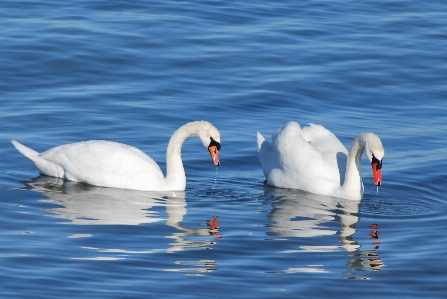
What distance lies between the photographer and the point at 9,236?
10.4m

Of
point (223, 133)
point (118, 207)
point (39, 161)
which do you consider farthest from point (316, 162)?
point (39, 161)

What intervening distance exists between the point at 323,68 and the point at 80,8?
259 inches

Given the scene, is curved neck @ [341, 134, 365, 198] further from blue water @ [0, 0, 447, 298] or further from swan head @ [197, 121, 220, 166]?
swan head @ [197, 121, 220, 166]

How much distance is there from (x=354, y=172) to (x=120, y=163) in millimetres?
2885

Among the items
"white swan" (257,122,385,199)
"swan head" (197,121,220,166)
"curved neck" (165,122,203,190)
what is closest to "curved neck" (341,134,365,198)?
"white swan" (257,122,385,199)

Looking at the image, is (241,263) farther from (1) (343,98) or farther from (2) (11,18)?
(2) (11,18)

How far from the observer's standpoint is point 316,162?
13.0m

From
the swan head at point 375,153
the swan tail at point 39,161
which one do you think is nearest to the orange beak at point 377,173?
the swan head at point 375,153

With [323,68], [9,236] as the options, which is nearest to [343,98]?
[323,68]

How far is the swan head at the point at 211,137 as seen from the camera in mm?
12609

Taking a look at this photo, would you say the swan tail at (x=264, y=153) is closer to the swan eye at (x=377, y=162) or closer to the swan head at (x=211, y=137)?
the swan head at (x=211, y=137)

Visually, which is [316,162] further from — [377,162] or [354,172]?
[377,162]

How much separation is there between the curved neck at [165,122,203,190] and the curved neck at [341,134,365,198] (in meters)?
1.94

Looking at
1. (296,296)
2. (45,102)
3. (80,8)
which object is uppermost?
(80,8)
